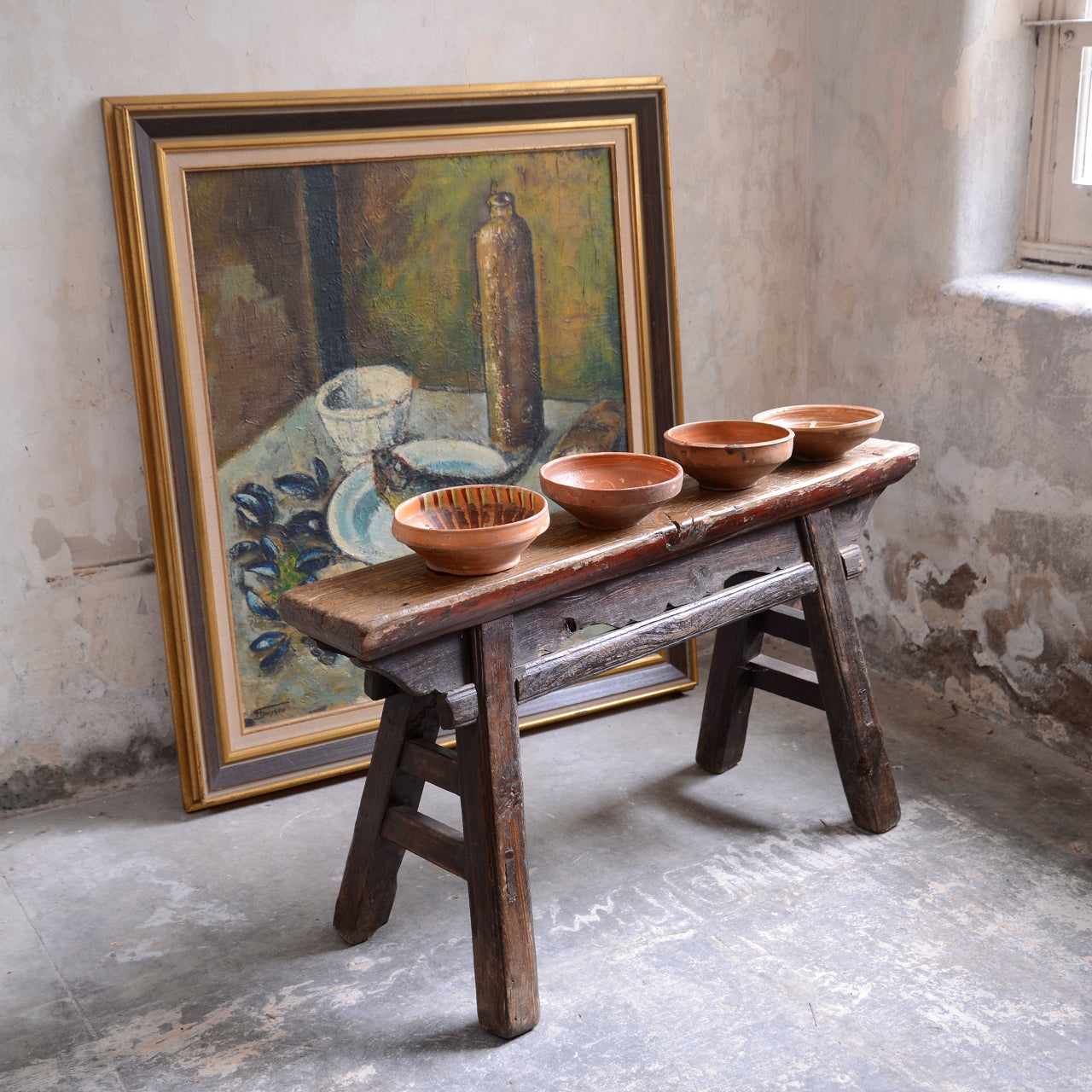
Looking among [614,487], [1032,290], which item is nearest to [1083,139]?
[1032,290]

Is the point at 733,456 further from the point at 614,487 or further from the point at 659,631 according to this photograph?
the point at 659,631

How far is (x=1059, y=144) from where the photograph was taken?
364cm

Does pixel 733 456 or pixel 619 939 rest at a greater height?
pixel 733 456

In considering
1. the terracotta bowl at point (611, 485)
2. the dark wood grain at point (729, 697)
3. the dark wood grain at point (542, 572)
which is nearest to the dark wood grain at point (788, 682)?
the dark wood grain at point (729, 697)

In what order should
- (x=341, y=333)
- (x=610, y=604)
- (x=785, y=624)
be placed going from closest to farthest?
(x=610, y=604), (x=785, y=624), (x=341, y=333)

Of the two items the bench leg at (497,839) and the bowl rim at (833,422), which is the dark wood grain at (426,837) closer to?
the bench leg at (497,839)

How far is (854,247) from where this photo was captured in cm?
400

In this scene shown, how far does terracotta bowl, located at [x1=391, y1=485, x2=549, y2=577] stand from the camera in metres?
2.37

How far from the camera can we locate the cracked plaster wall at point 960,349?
11.5ft

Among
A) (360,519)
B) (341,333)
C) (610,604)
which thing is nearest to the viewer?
(610,604)

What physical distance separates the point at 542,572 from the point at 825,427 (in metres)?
0.99

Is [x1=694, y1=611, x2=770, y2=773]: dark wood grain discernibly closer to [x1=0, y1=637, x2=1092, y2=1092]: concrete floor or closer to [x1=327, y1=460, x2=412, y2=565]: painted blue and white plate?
[x1=0, y1=637, x2=1092, y2=1092]: concrete floor

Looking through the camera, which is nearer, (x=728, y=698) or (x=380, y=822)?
(x=380, y=822)

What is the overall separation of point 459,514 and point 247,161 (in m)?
1.27
